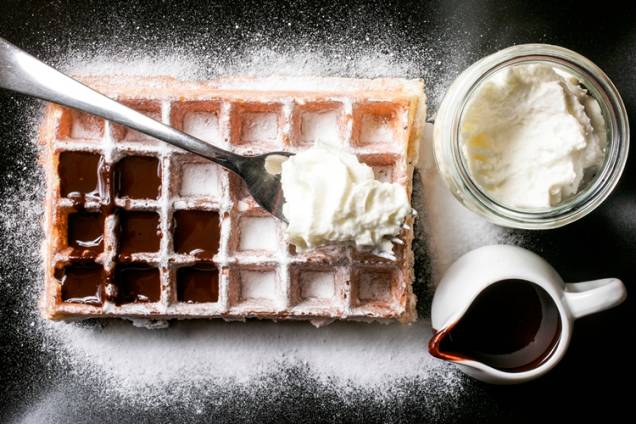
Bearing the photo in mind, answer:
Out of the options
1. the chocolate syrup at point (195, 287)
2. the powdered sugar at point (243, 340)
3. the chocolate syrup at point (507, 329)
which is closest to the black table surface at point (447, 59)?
the powdered sugar at point (243, 340)

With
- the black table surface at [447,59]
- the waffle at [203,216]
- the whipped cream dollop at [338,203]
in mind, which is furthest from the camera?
the black table surface at [447,59]

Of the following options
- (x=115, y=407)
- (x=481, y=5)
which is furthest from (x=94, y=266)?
(x=481, y=5)

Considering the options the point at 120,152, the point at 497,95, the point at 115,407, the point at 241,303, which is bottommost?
the point at 115,407

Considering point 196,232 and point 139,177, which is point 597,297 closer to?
point 196,232

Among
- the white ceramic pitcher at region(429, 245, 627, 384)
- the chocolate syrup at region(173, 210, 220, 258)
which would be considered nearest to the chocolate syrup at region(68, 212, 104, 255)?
the chocolate syrup at region(173, 210, 220, 258)

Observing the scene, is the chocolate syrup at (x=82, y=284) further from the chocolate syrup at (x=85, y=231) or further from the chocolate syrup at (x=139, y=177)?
the chocolate syrup at (x=139, y=177)

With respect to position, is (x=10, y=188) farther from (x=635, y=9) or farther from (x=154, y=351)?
(x=635, y=9)
